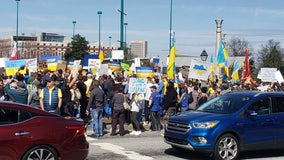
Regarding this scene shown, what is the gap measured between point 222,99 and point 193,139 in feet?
5.71

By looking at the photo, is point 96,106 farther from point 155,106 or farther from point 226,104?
point 226,104

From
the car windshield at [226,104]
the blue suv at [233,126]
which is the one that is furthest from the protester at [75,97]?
the car windshield at [226,104]

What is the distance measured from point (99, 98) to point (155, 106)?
2.52 metres

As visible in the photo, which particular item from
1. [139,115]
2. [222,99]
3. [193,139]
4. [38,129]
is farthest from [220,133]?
[139,115]

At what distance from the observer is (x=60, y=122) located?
27.3 ft

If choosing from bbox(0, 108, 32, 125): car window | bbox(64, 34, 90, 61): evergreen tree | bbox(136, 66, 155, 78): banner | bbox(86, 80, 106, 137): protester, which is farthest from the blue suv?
bbox(64, 34, 90, 61): evergreen tree

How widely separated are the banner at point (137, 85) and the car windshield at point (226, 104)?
15.1ft

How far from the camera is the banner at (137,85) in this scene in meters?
15.7

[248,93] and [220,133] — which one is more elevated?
[248,93]

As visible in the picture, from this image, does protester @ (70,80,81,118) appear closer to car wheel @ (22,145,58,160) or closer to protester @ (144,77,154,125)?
protester @ (144,77,154,125)

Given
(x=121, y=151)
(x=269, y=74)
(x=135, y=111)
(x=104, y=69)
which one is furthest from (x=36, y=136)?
(x=269, y=74)

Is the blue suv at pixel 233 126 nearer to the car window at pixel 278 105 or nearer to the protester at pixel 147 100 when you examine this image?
the car window at pixel 278 105

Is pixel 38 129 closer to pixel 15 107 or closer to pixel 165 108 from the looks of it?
pixel 15 107

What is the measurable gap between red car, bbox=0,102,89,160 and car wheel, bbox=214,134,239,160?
10.7 ft
